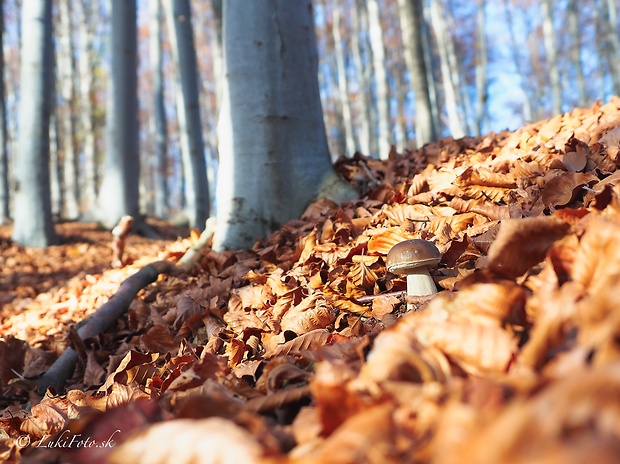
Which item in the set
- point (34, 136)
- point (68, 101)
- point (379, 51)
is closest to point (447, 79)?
point (379, 51)

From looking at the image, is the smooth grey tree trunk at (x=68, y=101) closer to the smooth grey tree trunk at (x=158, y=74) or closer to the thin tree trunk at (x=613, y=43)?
the smooth grey tree trunk at (x=158, y=74)

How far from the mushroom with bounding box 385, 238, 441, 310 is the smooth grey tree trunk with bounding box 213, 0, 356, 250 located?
1.58 m

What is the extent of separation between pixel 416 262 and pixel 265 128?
206 centimetres

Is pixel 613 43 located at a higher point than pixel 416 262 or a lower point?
higher

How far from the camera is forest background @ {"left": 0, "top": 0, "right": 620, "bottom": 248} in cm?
1248

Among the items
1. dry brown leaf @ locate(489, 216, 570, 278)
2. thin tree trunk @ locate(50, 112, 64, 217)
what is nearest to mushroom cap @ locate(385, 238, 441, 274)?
dry brown leaf @ locate(489, 216, 570, 278)

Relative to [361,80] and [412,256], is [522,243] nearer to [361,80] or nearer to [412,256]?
[412,256]

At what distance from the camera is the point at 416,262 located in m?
1.74

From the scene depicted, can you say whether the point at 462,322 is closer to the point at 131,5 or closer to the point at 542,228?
the point at 542,228

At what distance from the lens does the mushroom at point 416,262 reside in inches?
68.7

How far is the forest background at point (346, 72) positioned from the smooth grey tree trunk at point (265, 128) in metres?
4.23

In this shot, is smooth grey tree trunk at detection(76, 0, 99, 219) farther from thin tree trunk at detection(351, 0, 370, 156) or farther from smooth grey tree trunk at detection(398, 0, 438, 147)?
smooth grey tree trunk at detection(398, 0, 438, 147)

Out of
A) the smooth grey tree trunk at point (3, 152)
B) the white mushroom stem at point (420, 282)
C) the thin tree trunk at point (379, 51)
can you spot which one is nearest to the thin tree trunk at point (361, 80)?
the thin tree trunk at point (379, 51)

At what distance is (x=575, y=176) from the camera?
1.96 m
